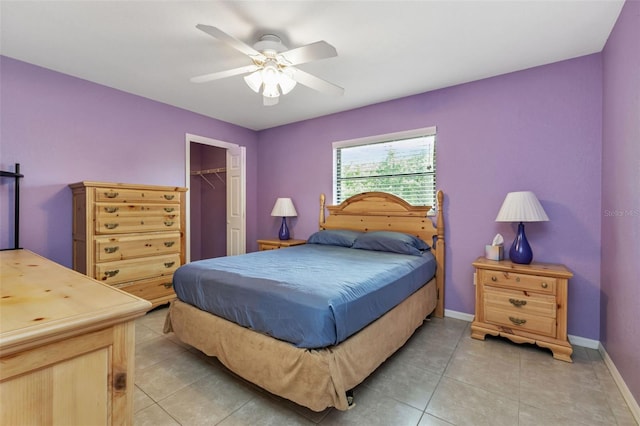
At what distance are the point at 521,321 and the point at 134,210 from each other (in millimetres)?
3720

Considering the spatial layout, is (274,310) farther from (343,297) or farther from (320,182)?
(320,182)

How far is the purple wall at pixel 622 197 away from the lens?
1.65m

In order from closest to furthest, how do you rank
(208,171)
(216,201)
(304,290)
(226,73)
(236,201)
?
(304,290)
(226,73)
(236,201)
(208,171)
(216,201)

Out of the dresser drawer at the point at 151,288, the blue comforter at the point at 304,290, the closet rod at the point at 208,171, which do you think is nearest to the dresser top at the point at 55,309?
the blue comforter at the point at 304,290

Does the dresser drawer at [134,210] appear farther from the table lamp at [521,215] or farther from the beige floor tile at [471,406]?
the table lamp at [521,215]

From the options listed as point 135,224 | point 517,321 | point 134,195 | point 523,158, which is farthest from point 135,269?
point 523,158

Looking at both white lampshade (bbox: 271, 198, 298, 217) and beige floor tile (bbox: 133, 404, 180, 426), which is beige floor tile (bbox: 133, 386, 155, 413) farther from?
white lampshade (bbox: 271, 198, 298, 217)

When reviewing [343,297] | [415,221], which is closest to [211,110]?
[415,221]

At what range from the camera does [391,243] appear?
9.70 feet

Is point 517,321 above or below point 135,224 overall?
below

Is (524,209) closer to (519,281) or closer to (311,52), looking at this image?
(519,281)

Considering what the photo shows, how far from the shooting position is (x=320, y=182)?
4.09 meters

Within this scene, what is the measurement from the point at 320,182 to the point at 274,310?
266 cm

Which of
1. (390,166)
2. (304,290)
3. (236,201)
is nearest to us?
(304,290)
